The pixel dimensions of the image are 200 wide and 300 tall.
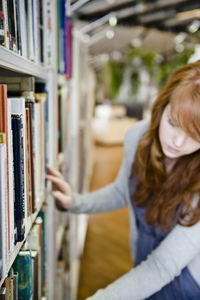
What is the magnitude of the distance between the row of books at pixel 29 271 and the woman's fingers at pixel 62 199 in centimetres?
17

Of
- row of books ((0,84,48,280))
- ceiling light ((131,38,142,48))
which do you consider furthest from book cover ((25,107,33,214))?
ceiling light ((131,38,142,48))

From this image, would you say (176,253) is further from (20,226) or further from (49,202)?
(20,226)

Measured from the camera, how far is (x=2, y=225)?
0.49m

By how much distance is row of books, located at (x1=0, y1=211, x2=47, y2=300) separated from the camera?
1.96 ft

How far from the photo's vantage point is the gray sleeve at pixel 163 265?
916mm

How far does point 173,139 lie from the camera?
3.16 ft

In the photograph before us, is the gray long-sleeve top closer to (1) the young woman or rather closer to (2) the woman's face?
(1) the young woman

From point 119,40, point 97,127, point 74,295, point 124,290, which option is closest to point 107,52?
point 119,40

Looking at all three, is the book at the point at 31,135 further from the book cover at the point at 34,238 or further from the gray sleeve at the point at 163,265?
the gray sleeve at the point at 163,265

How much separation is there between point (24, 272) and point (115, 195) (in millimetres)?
670

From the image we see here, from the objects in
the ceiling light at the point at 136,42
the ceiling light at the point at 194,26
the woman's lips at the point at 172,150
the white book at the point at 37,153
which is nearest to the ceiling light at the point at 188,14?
the ceiling light at the point at 194,26

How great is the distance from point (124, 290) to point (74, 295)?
1.12 m

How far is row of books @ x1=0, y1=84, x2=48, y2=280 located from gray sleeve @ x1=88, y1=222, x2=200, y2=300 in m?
0.39

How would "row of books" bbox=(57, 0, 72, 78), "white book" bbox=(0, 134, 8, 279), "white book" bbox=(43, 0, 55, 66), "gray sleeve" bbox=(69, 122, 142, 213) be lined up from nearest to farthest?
1. "white book" bbox=(0, 134, 8, 279)
2. "white book" bbox=(43, 0, 55, 66)
3. "row of books" bbox=(57, 0, 72, 78)
4. "gray sleeve" bbox=(69, 122, 142, 213)
